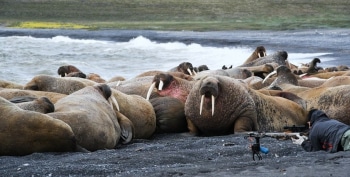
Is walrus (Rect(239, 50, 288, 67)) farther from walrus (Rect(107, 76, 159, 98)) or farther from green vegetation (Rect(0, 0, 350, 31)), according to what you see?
green vegetation (Rect(0, 0, 350, 31))

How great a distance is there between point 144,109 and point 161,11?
71539 mm

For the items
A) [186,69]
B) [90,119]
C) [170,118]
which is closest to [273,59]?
[186,69]

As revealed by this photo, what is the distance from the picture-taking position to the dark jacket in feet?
22.0

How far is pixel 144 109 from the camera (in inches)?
412

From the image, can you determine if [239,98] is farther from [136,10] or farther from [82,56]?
[136,10]

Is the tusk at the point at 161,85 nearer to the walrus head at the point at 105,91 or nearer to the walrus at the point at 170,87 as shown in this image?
the walrus at the point at 170,87

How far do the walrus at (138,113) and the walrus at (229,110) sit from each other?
0.49 meters

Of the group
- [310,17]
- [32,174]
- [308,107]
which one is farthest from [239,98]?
[310,17]

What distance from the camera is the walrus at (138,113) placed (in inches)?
402

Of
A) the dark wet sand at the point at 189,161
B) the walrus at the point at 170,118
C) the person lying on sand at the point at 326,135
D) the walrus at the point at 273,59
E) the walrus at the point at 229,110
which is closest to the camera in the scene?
the dark wet sand at the point at 189,161

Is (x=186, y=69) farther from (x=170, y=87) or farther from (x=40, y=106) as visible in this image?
(x=40, y=106)

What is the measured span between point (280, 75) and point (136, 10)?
70151 mm

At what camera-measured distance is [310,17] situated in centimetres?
7581

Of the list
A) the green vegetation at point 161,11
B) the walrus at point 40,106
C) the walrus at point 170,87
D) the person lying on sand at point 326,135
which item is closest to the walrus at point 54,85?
the walrus at point 170,87
